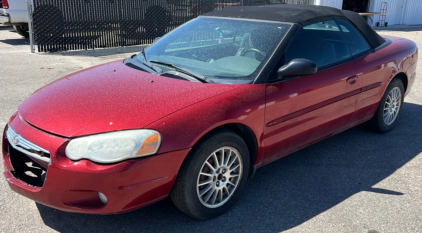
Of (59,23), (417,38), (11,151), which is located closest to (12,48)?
(59,23)

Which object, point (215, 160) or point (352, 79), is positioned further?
point (352, 79)

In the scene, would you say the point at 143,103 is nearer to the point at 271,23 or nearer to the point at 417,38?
the point at 271,23

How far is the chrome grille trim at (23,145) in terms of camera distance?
2.83 metres

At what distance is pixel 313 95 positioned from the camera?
12.6ft

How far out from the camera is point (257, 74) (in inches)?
138

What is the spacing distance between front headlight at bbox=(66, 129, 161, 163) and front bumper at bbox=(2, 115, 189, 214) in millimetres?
40

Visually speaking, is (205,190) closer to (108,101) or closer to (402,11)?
(108,101)

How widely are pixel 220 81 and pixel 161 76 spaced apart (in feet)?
1.75

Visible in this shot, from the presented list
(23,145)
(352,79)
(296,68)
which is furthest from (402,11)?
(23,145)

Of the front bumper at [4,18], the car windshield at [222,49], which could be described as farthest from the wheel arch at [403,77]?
the front bumper at [4,18]

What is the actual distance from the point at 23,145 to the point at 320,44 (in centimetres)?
284

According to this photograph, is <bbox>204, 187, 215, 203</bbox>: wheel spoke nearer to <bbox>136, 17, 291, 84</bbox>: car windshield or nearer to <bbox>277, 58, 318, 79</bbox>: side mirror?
<bbox>136, 17, 291, 84</bbox>: car windshield

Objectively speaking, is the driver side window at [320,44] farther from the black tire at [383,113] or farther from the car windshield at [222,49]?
the black tire at [383,113]

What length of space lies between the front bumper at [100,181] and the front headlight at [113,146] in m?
0.04
